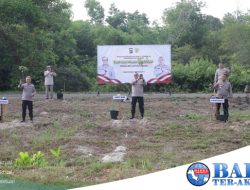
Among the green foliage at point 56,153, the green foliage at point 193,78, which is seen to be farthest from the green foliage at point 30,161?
the green foliage at point 193,78

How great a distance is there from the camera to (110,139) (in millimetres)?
15289

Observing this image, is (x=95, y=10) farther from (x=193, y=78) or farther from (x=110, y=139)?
(x=110, y=139)

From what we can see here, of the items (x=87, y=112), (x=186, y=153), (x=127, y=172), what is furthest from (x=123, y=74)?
(x=127, y=172)

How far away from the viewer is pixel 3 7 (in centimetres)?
3425

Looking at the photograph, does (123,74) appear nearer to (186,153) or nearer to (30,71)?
(30,71)

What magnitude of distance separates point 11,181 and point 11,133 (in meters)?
6.67

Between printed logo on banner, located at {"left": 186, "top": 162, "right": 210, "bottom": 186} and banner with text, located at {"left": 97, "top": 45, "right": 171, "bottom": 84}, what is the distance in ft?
68.2

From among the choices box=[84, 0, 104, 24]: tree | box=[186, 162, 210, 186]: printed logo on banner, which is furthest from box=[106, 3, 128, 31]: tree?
box=[186, 162, 210, 186]: printed logo on banner

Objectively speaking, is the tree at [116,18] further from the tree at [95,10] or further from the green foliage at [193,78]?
the green foliage at [193,78]

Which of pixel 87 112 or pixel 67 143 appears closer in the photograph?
pixel 67 143

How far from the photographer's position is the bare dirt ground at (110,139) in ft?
34.7

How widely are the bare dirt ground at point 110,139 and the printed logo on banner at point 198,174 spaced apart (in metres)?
2.37

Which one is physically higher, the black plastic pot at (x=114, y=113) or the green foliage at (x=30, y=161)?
the black plastic pot at (x=114, y=113)

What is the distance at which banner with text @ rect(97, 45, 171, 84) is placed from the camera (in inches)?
1112
